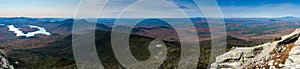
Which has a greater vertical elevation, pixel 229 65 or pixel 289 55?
pixel 289 55

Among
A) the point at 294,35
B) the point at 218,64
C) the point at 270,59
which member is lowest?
the point at 218,64

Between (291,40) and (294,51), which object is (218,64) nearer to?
(291,40)

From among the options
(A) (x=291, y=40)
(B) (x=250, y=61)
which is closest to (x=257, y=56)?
(B) (x=250, y=61)

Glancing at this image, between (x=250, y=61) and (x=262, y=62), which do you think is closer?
(x=262, y=62)

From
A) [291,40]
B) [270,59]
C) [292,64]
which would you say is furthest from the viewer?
[291,40]

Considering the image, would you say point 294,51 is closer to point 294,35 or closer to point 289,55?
point 289,55

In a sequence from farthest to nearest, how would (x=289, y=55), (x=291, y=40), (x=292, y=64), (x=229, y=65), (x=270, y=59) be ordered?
1. (x=229, y=65)
2. (x=291, y=40)
3. (x=270, y=59)
4. (x=289, y=55)
5. (x=292, y=64)
